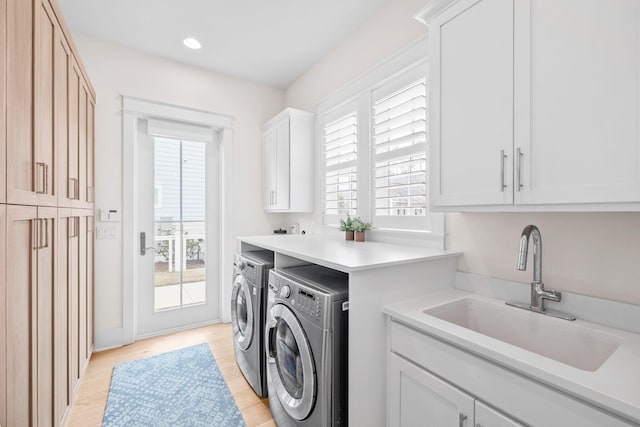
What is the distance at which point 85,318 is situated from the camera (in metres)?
2.13

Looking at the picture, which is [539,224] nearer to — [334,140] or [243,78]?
[334,140]

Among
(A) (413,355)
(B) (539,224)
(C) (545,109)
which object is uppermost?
(C) (545,109)

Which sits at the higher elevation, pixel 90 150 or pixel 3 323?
pixel 90 150

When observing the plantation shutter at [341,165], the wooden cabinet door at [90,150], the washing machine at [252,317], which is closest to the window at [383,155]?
the plantation shutter at [341,165]

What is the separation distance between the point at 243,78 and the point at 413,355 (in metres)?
3.17

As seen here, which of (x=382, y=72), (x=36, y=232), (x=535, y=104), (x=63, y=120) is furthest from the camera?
(x=382, y=72)

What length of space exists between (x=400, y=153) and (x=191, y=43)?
6.87 ft

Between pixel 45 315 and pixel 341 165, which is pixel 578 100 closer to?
pixel 341 165

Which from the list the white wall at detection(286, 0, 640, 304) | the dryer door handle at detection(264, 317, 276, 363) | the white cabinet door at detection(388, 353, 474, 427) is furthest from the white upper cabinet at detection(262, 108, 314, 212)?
the white cabinet door at detection(388, 353, 474, 427)

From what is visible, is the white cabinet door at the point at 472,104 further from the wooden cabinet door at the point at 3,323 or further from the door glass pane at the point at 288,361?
the wooden cabinet door at the point at 3,323

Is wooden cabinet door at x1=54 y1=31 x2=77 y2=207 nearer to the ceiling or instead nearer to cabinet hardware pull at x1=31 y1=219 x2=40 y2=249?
cabinet hardware pull at x1=31 y1=219 x2=40 y2=249

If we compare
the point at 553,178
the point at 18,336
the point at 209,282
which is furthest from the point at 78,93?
the point at 553,178

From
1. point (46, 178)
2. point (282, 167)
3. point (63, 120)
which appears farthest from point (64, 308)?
point (282, 167)

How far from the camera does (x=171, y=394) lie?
1939mm
